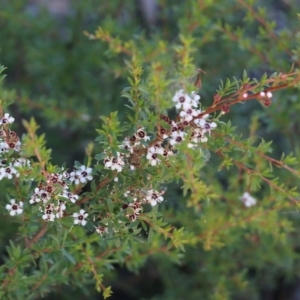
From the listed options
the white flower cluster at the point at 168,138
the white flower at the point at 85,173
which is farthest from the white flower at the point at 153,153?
the white flower at the point at 85,173

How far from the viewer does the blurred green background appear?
1.50 m

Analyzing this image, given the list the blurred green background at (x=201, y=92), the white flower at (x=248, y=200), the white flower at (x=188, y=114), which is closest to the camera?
the white flower at (x=188, y=114)

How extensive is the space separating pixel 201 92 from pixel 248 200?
40 centimetres

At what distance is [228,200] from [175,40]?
63 centimetres

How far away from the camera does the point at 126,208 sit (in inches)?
34.7

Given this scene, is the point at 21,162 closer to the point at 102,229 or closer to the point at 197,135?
the point at 102,229

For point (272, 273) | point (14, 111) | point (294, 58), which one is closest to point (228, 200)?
point (294, 58)

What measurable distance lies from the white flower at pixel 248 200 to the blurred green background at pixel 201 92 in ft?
0.30

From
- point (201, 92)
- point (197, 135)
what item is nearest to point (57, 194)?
point (197, 135)

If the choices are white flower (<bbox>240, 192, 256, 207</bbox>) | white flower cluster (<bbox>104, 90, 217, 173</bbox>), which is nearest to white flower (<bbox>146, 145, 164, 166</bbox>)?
white flower cluster (<bbox>104, 90, 217, 173</bbox>)

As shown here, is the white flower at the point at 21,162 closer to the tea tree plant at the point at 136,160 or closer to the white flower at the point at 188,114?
the tea tree plant at the point at 136,160

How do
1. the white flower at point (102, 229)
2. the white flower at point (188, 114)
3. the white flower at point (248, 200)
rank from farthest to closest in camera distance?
the white flower at point (248, 200) → the white flower at point (102, 229) → the white flower at point (188, 114)

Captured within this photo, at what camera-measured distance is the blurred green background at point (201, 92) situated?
4.91ft

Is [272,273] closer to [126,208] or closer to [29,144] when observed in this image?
[126,208]
